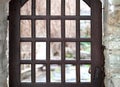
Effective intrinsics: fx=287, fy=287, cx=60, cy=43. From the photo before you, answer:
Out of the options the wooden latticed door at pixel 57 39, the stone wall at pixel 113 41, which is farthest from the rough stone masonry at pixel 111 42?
the wooden latticed door at pixel 57 39

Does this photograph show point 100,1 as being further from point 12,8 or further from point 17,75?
point 17,75

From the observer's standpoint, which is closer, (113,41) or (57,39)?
(113,41)

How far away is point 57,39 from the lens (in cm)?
252

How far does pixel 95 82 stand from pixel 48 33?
1.94 feet

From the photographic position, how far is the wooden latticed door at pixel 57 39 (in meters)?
2.51

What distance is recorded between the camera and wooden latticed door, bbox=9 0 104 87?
8.25 ft

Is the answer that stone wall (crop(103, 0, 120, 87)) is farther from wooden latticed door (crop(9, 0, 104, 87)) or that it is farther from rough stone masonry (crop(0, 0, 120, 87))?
wooden latticed door (crop(9, 0, 104, 87))

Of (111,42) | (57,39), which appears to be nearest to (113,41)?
(111,42)

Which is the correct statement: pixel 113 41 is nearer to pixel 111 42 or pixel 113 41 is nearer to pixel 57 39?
pixel 111 42

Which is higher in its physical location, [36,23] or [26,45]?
[36,23]

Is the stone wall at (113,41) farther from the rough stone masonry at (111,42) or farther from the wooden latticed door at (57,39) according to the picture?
the wooden latticed door at (57,39)

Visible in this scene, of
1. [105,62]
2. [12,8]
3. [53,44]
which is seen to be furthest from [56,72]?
[12,8]

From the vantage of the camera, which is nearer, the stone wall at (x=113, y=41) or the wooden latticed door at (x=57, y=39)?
the stone wall at (x=113, y=41)

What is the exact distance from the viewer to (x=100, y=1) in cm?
250
